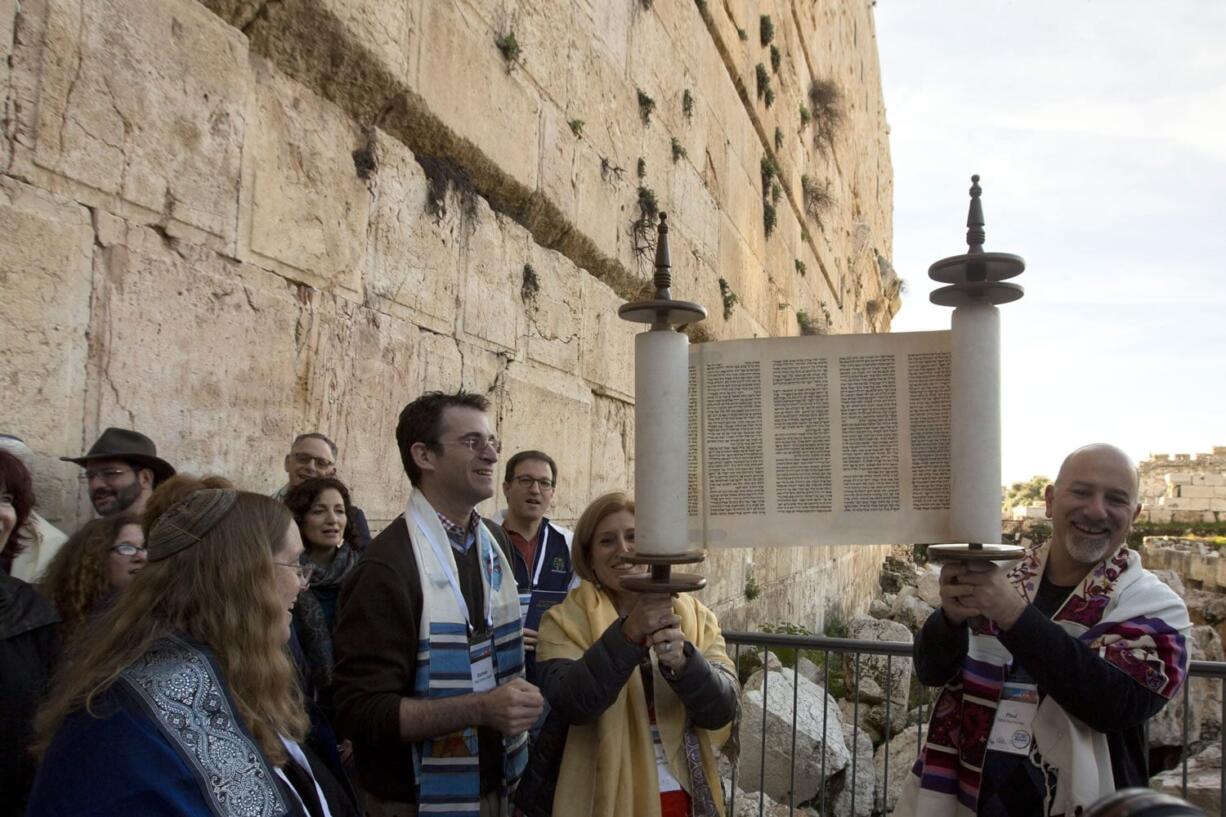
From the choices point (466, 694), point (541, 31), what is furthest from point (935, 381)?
point (541, 31)

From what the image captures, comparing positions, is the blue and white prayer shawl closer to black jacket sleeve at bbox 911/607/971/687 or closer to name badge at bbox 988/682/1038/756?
black jacket sleeve at bbox 911/607/971/687

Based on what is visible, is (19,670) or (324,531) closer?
(19,670)

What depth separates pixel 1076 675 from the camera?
2111 millimetres

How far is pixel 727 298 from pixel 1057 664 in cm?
684

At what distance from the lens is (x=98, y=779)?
4.70ft

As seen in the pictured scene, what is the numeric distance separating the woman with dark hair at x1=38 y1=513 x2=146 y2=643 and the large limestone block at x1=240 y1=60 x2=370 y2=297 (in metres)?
1.27

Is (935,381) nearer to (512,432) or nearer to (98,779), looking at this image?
(98,779)

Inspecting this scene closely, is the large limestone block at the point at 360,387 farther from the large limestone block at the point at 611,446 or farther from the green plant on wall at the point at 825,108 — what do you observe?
the green plant on wall at the point at 825,108

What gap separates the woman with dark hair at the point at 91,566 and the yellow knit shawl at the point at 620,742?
3.67 feet

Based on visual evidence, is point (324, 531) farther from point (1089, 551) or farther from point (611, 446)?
Result: point (611, 446)

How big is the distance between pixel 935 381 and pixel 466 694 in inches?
56.7

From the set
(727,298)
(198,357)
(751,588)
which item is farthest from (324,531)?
(751,588)

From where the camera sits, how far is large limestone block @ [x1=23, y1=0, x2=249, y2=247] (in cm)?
256

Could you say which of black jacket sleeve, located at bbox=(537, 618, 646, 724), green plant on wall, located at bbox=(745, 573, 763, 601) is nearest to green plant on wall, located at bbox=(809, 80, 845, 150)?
green plant on wall, located at bbox=(745, 573, 763, 601)
